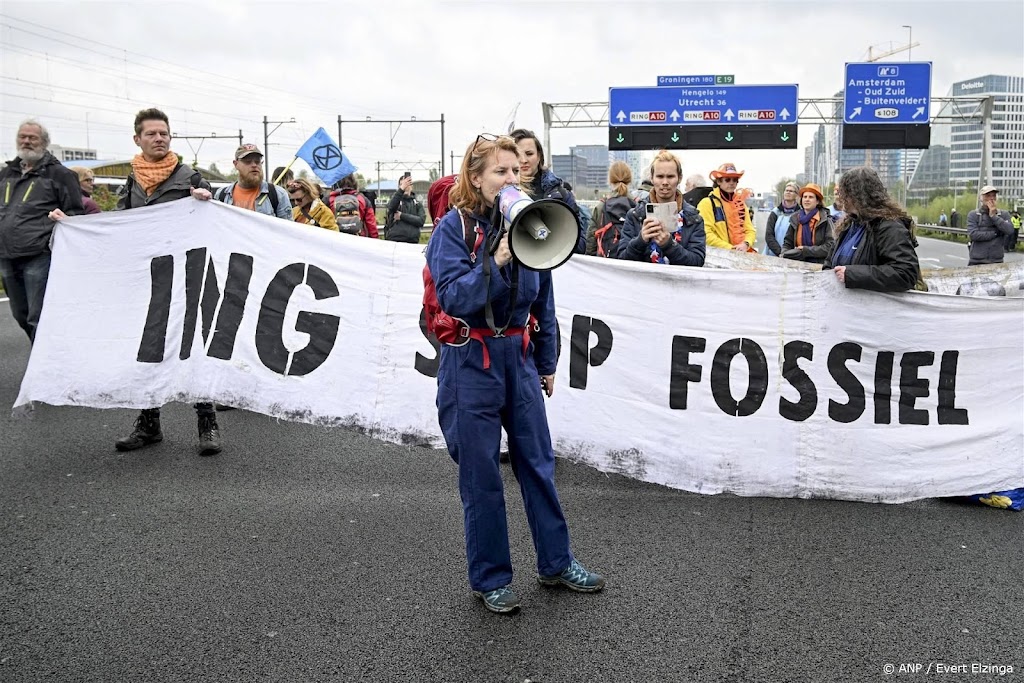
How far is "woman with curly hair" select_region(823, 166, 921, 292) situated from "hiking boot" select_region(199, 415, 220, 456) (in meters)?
3.97

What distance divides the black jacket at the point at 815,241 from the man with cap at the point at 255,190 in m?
5.52

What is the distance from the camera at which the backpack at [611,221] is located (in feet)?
27.7

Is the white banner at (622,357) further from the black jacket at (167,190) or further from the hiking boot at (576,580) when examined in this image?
the hiking boot at (576,580)

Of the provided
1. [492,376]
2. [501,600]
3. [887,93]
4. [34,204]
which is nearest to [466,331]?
[492,376]

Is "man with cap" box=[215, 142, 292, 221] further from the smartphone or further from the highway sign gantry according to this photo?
the highway sign gantry

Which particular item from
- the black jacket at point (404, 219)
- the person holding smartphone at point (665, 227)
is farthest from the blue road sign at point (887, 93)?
the person holding smartphone at point (665, 227)

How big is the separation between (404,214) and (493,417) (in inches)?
438

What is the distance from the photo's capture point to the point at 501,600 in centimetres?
397

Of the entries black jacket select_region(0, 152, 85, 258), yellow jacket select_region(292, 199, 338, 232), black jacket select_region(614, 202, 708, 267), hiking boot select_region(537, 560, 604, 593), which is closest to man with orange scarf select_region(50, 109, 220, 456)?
black jacket select_region(0, 152, 85, 258)

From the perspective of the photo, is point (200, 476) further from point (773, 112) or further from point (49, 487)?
point (773, 112)

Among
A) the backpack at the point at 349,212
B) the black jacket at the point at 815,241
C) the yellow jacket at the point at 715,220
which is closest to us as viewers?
the yellow jacket at the point at 715,220

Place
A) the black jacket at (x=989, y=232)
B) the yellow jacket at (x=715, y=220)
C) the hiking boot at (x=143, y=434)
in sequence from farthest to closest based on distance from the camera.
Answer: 1. the black jacket at (x=989, y=232)
2. the yellow jacket at (x=715, y=220)
3. the hiking boot at (x=143, y=434)

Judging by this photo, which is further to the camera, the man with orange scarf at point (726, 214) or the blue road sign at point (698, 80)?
the blue road sign at point (698, 80)

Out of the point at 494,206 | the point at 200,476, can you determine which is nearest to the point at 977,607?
the point at 494,206
